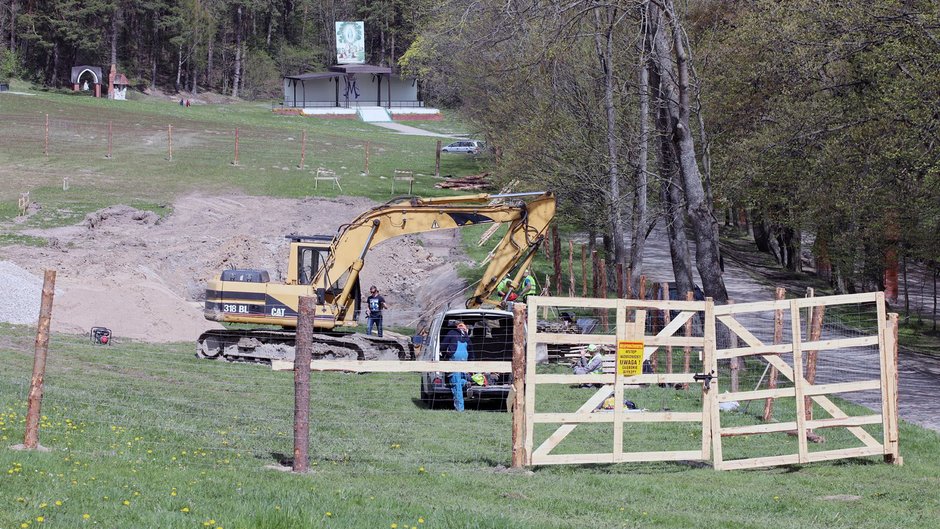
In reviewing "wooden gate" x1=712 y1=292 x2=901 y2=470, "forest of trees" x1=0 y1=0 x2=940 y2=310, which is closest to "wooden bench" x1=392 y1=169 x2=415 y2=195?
"forest of trees" x1=0 y1=0 x2=940 y2=310

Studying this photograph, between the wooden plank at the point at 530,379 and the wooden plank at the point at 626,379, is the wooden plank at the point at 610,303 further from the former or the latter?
the wooden plank at the point at 626,379

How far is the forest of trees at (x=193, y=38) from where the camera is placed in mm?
103812

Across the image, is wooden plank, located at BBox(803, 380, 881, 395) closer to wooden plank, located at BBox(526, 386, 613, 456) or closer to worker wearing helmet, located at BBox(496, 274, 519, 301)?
wooden plank, located at BBox(526, 386, 613, 456)

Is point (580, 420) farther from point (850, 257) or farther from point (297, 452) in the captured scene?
point (850, 257)

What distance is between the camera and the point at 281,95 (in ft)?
385

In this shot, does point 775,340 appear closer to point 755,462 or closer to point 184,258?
point 755,462

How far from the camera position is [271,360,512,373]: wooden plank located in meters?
A: 10.9

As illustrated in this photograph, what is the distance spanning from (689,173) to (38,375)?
13.3 m

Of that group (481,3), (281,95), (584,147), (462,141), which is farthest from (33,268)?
(281,95)

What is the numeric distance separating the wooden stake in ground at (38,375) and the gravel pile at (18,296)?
1379cm

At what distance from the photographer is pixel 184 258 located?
3588 cm

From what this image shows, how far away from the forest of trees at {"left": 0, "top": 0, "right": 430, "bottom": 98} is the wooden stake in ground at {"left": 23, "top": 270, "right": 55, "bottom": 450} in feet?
302

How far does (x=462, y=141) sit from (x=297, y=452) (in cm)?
A: 6508

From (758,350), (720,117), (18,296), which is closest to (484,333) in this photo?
(758,350)
